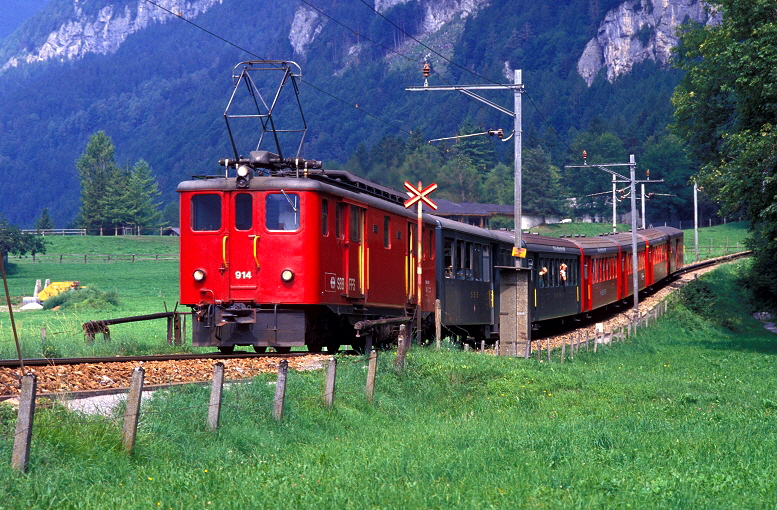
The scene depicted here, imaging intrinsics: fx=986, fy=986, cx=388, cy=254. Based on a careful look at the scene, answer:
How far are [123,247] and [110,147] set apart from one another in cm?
4118

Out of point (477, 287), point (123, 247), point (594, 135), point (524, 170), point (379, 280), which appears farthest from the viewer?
point (594, 135)

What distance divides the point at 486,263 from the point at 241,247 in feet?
37.6

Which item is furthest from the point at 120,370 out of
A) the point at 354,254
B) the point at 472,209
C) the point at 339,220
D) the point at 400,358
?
the point at 472,209

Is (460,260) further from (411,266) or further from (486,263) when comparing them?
(411,266)

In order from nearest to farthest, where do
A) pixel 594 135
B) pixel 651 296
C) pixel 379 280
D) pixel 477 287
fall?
pixel 379 280 → pixel 477 287 → pixel 651 296 → pixel 594 135

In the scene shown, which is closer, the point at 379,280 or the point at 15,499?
the point at 15,499

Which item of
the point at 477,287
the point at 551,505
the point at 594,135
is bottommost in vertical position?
the point at 551,505

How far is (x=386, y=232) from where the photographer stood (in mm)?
20688

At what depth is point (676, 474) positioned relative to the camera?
928cm

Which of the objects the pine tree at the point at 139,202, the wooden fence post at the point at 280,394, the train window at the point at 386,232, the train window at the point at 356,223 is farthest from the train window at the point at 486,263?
the pine tree at the point at 139,202

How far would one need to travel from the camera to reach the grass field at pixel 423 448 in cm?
833

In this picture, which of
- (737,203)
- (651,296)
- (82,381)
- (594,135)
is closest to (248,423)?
(82,381)

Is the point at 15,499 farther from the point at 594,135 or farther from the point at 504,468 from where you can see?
the point at 594,135

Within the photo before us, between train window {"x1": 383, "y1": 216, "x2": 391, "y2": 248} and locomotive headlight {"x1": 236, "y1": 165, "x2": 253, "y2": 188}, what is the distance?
3590 millimetres
